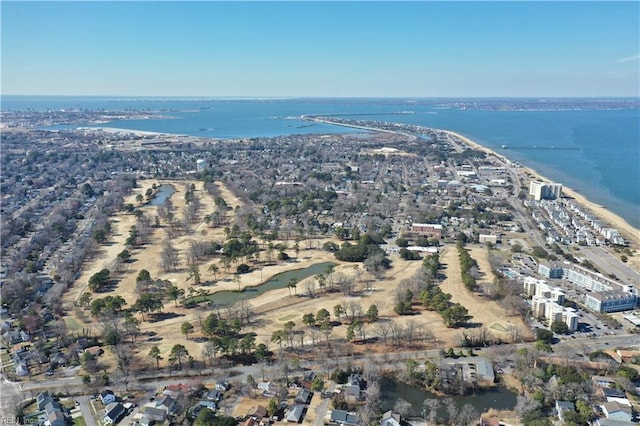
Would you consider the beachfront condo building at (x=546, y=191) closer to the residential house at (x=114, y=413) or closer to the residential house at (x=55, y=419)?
the residential house at (x=114, y=413)

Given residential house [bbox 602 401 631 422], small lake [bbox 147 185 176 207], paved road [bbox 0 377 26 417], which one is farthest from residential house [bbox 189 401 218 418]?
small lake [bbox 147 185 176 207]

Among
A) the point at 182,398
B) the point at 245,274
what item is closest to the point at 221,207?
the point at 245,274

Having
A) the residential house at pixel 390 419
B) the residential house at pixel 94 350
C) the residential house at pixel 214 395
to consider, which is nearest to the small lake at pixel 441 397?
the residential house at pixel 390 419

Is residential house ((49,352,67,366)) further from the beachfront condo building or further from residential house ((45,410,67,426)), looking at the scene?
the beachfront condo building

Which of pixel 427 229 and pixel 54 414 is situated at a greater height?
pixel 427 229

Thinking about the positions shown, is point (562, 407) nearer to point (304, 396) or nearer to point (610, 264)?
point (304, 396)

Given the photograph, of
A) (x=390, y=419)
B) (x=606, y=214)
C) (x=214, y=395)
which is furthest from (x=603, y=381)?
(x=606, y=214)
